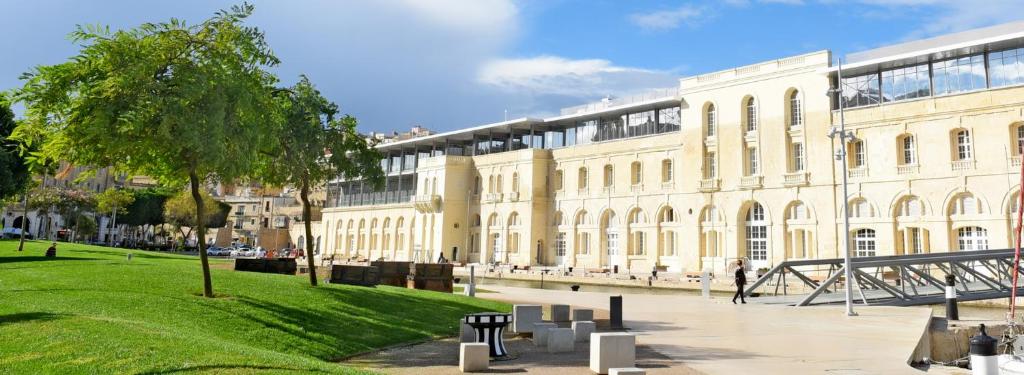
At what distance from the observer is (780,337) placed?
13.8 metres

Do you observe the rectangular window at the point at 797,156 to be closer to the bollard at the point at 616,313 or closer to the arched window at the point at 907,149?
the arched window at the point at 907,149

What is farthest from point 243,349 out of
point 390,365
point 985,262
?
point 985,262

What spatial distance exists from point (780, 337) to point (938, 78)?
3462 centimetres

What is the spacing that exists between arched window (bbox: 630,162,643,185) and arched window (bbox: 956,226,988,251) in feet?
76.0

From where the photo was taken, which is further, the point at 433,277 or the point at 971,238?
the point at 971,238

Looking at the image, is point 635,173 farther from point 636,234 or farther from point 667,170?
point 636,234

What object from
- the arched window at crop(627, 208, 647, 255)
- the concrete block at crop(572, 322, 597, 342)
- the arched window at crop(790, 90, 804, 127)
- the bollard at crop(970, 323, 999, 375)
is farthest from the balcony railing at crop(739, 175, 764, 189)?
the bollard at crop(970, 323, 999, 375)

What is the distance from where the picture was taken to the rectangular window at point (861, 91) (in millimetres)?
42750

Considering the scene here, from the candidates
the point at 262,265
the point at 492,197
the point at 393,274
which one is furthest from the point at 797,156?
the point at 262,265

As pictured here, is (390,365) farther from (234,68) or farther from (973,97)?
(973,97)

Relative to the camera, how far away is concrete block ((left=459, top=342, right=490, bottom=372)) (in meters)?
9.87

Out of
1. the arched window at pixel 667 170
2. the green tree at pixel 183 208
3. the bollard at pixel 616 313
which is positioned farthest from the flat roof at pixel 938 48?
the green tree at pixel 183 208

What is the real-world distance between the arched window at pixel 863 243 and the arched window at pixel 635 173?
57.7 ft

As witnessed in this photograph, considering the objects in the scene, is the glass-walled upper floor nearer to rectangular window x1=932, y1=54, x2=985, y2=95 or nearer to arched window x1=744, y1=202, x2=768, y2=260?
rectangular window x1=932, y1=54, x2=985, y2=95
